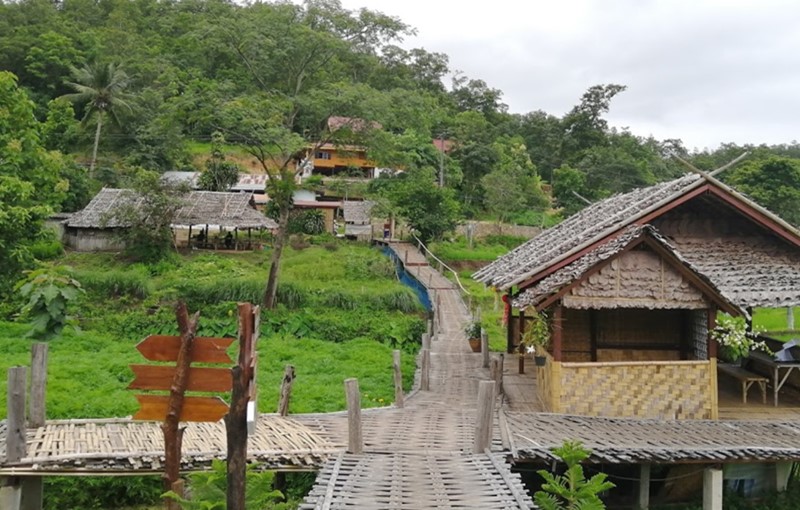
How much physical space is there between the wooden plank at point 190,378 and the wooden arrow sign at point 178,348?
100 mm

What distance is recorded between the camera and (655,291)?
33.8 ft

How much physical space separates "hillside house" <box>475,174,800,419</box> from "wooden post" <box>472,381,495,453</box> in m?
2.13

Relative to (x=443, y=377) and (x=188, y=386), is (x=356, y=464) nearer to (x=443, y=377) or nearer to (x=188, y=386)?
(x=188, y=386)

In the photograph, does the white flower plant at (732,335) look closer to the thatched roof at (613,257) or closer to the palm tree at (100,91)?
the thatched roof at (613,257)

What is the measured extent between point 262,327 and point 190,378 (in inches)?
601

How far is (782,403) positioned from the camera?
1159 centimetres

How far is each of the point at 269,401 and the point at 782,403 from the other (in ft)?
33.8

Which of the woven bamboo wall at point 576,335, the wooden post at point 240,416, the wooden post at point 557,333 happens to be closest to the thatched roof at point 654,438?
the wooden post at point 557,333

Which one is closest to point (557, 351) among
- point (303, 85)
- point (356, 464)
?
point (356, 464)

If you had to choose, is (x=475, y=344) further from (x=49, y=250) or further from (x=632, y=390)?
(x=49, y=250)

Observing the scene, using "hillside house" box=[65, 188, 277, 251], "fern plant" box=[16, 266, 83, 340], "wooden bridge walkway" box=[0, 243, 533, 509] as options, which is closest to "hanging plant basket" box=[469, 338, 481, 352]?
"wooden bridge walkway" box=[0, 243, 533, 509]

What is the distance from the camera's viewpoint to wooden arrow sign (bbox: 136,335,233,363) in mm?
5395

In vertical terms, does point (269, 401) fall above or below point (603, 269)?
below

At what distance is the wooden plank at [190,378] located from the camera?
5316 millimetres
